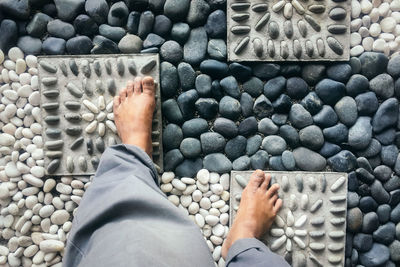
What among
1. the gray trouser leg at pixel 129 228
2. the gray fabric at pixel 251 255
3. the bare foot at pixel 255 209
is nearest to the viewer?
the gray trouser leg at pixel 129 228

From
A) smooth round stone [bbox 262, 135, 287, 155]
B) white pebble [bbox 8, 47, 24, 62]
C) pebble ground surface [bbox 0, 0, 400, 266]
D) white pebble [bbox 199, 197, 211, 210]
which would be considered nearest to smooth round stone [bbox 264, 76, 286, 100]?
pebble ground surface [bbox 0, 0, 400, 266]

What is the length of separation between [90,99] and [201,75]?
0.29 metres

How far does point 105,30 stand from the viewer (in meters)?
0.95

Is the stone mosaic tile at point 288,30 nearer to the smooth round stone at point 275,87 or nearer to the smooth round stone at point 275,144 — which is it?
the smooth round stone at point 275,87

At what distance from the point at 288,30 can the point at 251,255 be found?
545 mm

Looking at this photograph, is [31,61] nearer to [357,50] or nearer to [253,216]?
[253,216]

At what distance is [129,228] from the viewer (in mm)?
Result: 655

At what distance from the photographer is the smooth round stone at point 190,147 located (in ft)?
3.12

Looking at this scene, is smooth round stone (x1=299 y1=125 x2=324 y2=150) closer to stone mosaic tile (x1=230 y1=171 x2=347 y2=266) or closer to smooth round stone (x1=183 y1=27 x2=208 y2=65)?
stone mosaic tile (x1=230 y1=171 x2=347 y2=266)

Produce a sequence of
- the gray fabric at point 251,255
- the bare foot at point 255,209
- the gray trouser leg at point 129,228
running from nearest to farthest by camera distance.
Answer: the gray trouser leg at point 129,228, the gray fabric at point 251,255, the bare foot at point 255,209

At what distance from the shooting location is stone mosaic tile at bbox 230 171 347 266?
937 millimetres

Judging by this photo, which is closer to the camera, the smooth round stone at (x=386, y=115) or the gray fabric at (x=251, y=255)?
the gray fabric at (x=251, y=255)

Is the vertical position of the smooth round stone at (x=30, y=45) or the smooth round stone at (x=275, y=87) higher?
the smooth round stone at (x=30, y=45)

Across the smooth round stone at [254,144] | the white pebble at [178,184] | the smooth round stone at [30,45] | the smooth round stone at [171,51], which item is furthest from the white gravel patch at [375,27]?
the smooth round stone at [30,45]
